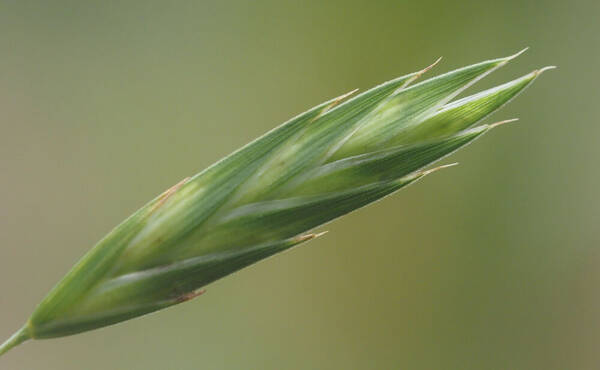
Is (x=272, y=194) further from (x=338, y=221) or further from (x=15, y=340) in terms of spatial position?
(x=338, y=221)

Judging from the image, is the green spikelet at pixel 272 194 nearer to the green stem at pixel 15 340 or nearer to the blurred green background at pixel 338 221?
the green stem at pixel 15 340

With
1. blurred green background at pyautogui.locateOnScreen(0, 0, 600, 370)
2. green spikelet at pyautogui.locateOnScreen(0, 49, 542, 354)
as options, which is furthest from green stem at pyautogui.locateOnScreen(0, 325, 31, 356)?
blurred green background at pyautogui.locateOnScreen(0, 0, 600, 370)

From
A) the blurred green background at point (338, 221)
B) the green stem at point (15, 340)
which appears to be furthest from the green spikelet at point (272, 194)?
the blurred green background at point (338, 221)

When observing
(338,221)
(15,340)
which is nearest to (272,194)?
(15,340)

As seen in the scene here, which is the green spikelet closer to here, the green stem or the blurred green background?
the green stem

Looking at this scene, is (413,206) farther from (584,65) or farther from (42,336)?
(42,336)

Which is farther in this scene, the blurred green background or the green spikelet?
the blurred green background

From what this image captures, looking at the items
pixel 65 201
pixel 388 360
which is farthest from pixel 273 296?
pixel 65 201
